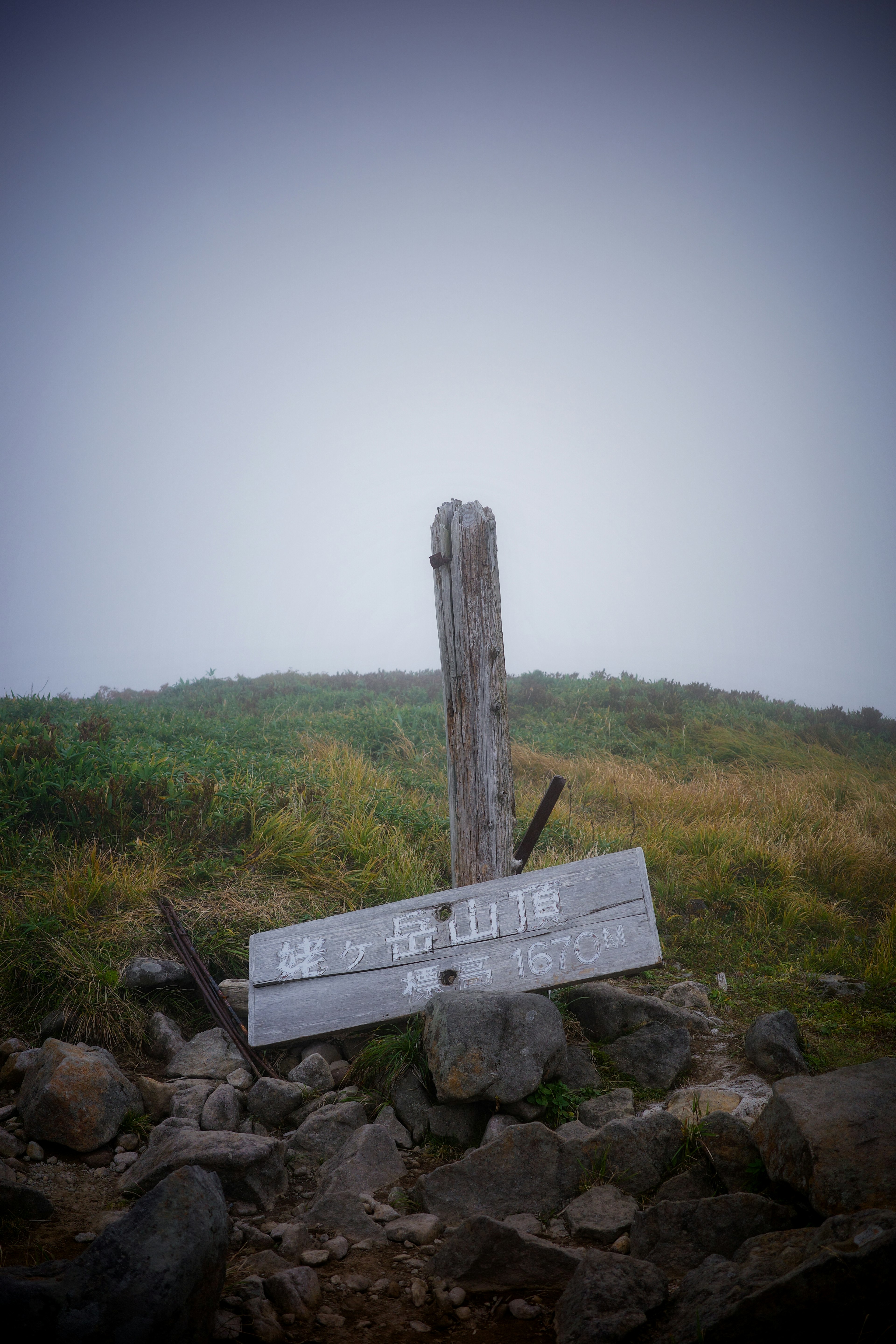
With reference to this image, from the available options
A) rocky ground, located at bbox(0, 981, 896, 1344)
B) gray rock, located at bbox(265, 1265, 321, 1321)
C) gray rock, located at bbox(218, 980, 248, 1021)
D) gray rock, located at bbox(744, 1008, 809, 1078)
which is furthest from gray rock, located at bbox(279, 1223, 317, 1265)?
gray rock, located at bbox(744, 1008, 809, 1078)

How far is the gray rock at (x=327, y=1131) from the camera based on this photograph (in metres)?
3.35

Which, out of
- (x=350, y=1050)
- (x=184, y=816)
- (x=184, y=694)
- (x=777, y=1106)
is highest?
(x=184, y=694)

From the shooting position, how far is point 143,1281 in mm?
1865

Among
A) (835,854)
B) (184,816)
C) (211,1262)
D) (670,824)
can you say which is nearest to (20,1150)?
(211,1262)

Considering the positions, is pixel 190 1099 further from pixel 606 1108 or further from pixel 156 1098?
pixel 606 1108

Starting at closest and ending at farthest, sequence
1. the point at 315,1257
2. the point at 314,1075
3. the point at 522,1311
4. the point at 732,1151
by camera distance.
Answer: the point at 522,1311 < the point at 315,1257 < the point at 732,1151 < the point at 314,1075

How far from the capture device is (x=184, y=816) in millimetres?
6227

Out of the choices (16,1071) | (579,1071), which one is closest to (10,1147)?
(16,1071)

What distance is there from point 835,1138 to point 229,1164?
2.35 meters

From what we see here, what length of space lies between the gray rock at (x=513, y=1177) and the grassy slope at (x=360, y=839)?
1.89 meters

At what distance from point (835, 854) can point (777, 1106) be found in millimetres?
5311

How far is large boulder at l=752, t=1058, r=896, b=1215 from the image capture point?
2.26 metres

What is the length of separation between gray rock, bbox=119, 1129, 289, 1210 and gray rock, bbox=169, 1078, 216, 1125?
0.39 meters

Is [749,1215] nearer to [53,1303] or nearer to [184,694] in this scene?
[53,1303]
